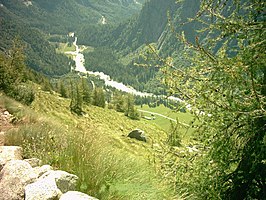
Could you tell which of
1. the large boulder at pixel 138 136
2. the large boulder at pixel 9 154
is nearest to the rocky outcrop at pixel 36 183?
the large boulder at pixel 9 154

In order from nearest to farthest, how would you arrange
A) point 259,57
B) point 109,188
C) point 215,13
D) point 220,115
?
point 259,57
point 220,115
point 215,13
point 109,188

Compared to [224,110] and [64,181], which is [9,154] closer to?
[64,181]

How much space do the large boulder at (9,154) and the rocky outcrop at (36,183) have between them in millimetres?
278

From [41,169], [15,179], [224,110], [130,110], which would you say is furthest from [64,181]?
[130,110]

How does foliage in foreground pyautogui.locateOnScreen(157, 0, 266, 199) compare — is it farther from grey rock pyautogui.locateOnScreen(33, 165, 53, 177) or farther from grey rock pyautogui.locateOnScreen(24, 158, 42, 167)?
grey rock pyautogui.locateOnScreen(24, 158, 42, 167)

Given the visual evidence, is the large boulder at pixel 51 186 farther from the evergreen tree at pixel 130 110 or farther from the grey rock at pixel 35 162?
the evergreen tree at pixel 130 110

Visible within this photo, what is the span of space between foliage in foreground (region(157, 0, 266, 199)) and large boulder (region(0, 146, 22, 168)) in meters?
3.62

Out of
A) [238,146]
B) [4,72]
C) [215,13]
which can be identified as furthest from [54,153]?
[4,72]

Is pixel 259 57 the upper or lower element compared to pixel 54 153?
upper

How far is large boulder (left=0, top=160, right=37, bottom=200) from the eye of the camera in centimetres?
499

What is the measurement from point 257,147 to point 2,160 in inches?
195

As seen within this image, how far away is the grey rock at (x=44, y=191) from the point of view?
14.4 ft

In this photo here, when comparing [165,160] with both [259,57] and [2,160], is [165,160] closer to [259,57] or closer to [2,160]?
[259,57]

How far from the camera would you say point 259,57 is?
12.3ft
